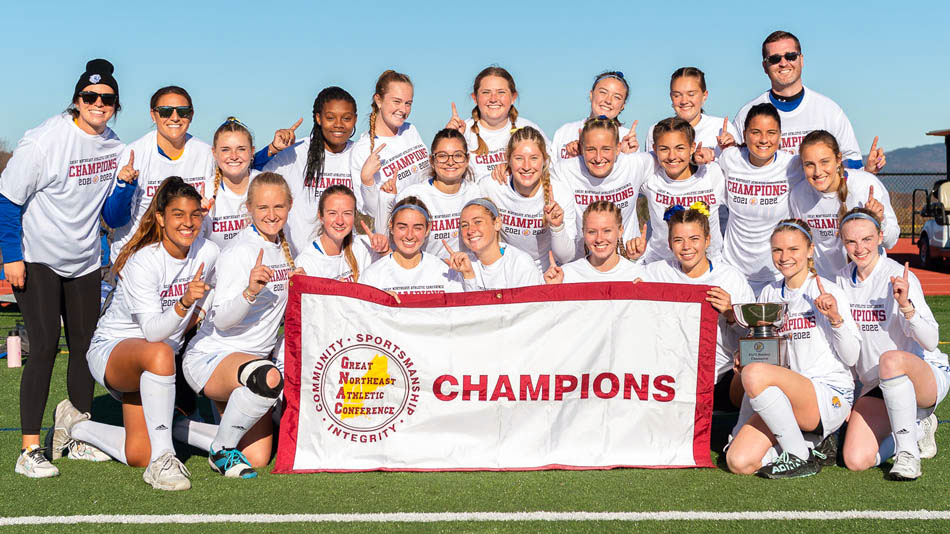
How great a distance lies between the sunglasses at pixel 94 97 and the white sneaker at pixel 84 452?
2089 mm

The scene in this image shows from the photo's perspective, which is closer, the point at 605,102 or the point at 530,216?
the point at 530,216

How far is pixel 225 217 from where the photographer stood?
606 cm

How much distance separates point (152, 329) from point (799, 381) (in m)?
3.59

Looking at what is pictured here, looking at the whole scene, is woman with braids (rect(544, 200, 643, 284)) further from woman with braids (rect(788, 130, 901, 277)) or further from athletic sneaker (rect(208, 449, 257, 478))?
athletic sneaker (rect(208, 449, 257, 478))

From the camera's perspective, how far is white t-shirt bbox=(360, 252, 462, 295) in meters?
5.70

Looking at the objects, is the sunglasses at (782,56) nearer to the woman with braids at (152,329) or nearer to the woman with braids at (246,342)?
the woman with braids at (246,342)

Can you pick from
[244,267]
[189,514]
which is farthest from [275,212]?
[189,514]

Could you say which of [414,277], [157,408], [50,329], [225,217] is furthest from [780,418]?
[50,329]

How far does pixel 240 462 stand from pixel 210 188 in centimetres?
196

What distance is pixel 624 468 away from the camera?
17.0ft

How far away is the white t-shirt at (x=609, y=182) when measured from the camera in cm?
636

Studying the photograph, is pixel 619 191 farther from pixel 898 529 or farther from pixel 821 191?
pixel 898 529

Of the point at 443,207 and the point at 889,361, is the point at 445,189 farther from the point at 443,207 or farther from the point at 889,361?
the point at 889,361

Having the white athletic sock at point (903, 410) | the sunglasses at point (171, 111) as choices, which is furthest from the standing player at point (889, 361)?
the sunglasses at point (171, 111)
